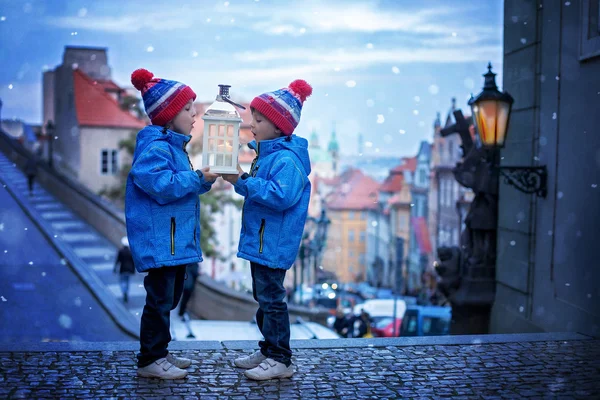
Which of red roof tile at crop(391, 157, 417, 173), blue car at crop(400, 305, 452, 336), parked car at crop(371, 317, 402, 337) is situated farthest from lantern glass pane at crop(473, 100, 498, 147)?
red roof tile at crop(391, 157, 417, 173)

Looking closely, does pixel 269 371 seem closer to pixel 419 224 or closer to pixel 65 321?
pixel 65 321

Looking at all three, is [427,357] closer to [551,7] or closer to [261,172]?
[261,172]

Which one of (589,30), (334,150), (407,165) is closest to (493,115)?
(589,30)

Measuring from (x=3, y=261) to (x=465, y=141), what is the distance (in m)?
11.5

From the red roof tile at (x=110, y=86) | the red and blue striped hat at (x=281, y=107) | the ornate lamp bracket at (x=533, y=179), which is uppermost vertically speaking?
the red roof tile at (x=110, y=86)

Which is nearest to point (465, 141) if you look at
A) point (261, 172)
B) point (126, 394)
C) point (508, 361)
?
point (508, 361)

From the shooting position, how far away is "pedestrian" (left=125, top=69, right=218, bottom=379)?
3.67m

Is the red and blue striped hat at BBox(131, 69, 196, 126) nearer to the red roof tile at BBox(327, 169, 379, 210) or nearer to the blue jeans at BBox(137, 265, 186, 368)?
the blue jeans at BBox(137, 265, 186, 368)

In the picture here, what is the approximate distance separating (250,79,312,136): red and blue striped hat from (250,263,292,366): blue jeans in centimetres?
75

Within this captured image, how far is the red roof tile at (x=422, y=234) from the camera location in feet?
147

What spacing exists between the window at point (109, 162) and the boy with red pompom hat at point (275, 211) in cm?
2958

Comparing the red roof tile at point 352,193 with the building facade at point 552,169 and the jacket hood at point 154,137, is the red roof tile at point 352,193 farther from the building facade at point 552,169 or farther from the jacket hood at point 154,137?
the jacket hood at point 154,137

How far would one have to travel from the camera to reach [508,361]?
4.32 meters

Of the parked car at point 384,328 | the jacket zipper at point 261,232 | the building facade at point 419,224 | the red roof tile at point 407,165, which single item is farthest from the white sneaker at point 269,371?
the red roof tile at point 407,165
